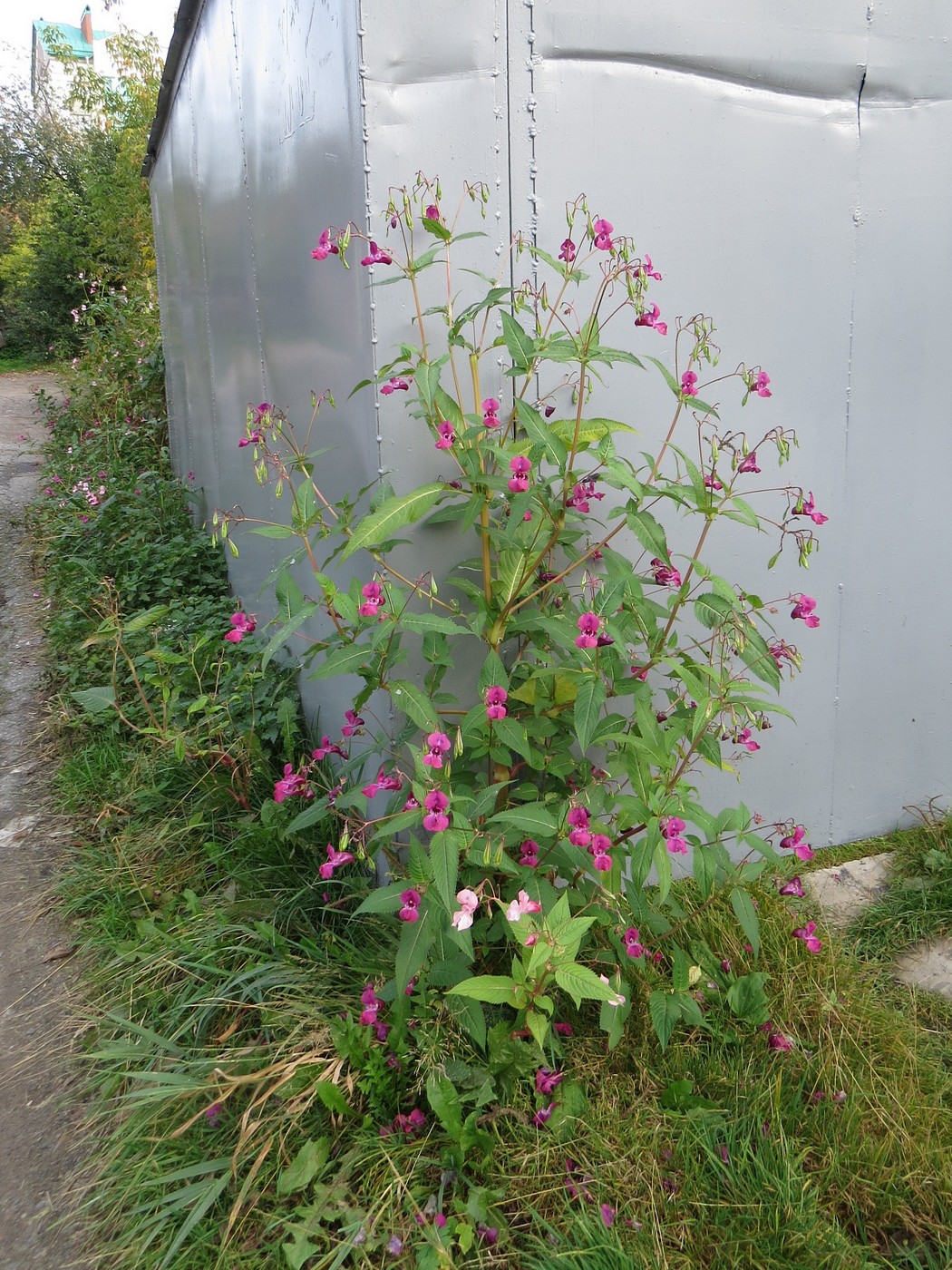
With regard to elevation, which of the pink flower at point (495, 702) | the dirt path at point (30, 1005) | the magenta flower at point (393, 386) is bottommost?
the dirt path at point (30, 1005)

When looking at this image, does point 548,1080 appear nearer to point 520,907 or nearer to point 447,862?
point 520,907

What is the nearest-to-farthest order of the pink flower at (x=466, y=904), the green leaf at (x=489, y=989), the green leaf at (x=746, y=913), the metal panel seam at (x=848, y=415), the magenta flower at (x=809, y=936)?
the pink flower at (x=466, y=904)
the green leaf at (x=489, y=989)
the green leaf at (x=746, y=913)
the magenta flower at (x=809, y=936)
the metal panel seam at (x=848, y=415)

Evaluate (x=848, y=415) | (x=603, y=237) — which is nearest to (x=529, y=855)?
(x=603, y=237)

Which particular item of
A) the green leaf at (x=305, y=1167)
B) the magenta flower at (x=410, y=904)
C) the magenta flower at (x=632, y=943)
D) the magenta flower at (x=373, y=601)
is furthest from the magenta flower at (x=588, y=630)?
the green leaf at (x=305, y=1167)

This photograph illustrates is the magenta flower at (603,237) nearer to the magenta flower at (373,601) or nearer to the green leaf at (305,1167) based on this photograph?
the magenta flower at (373,601)

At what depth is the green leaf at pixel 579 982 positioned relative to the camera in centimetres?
178

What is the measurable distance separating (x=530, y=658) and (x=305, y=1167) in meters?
1.24

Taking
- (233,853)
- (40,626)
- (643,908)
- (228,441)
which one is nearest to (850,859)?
(643,908)

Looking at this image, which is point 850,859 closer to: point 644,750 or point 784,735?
point 784,735

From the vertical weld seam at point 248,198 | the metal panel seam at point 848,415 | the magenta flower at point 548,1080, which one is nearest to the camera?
the magenta flower at point 548,1080

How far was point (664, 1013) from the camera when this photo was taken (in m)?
2.14

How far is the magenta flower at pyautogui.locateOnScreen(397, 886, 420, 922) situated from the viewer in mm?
1979

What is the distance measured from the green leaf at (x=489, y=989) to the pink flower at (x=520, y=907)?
6.1 inches

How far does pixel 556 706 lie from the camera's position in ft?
7.48
